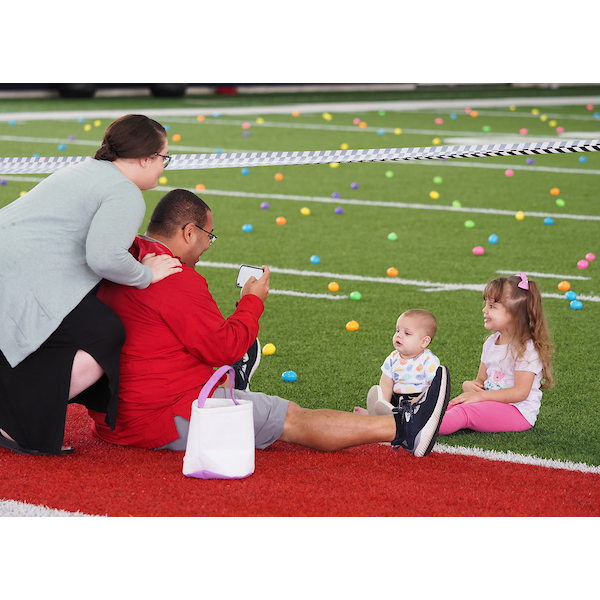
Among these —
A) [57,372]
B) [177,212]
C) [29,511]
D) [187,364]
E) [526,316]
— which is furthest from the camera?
[526,316]

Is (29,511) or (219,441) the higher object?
(219,441)

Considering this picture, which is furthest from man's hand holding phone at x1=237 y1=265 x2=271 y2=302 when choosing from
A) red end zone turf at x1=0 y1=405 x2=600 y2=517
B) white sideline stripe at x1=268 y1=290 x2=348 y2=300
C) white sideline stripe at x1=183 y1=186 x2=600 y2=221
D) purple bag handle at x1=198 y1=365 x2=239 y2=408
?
white sideline stripe at x1=183 y1=186 x2=600 y2=221

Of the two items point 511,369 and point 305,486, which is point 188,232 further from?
point 511,369

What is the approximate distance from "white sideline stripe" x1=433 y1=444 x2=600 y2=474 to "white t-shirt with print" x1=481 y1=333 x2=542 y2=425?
0.35m

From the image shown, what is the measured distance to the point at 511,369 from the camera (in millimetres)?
4336

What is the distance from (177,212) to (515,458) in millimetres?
2021

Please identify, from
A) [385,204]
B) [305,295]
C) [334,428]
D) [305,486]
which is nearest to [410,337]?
[334,428]

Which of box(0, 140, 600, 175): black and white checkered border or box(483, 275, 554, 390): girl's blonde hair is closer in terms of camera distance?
box(483, 275, 554, 390): girl's blonde hair

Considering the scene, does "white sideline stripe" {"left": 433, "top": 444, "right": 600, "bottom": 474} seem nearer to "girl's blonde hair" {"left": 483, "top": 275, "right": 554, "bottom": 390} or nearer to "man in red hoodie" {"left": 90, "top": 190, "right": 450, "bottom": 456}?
"man in red hoodie" {"left": 90, "top": 190, "right": 450, "bottom": 456}

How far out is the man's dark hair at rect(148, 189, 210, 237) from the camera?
382 centimetres

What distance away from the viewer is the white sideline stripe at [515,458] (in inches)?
150

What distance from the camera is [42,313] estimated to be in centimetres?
347

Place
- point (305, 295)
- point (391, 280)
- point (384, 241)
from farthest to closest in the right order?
point (384, 241), point (391, 280), point (305, 295)
